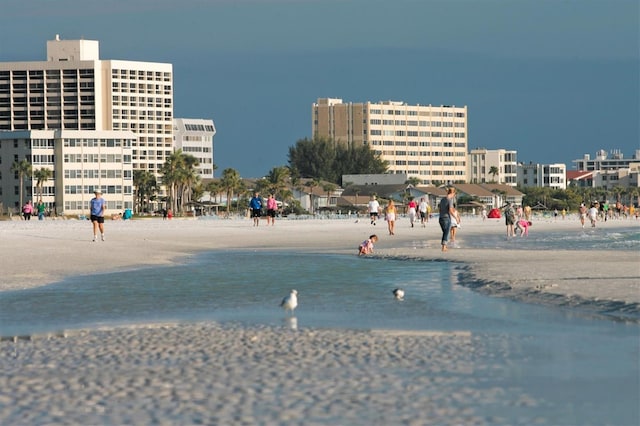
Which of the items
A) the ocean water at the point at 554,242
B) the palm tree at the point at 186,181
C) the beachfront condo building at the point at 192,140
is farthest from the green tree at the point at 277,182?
the ocean water at the point at 554,242

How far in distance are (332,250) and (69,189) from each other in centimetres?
9307

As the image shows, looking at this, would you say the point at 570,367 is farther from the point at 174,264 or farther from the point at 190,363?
the point at 174,264

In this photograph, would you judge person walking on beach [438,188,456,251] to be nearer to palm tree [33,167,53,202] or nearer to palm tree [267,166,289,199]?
palm tree [33,167,53,202]

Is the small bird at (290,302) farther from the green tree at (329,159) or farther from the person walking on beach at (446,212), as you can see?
the green tree at (329,159)

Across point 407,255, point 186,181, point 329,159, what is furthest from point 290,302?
point 329,159

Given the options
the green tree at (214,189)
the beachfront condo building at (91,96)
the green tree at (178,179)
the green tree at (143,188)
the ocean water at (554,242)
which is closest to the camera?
the ocean water at (554,242)

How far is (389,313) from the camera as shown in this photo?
13.5 m

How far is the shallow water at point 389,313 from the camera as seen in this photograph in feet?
27.6

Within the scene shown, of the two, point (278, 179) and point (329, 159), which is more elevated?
point (329, 159)

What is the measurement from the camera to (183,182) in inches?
4813

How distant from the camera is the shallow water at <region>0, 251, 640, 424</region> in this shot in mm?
8414

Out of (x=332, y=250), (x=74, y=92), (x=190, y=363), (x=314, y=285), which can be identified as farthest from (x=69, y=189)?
(x=190, y=363)

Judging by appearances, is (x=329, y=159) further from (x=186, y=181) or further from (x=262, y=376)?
(x=262, y=376)

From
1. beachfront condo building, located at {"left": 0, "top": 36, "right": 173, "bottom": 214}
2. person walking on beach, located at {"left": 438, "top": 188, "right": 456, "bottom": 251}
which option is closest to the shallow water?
person walking on beach, located at {"left": 438, "top": 188, "right": 456, "bottom": 251}
